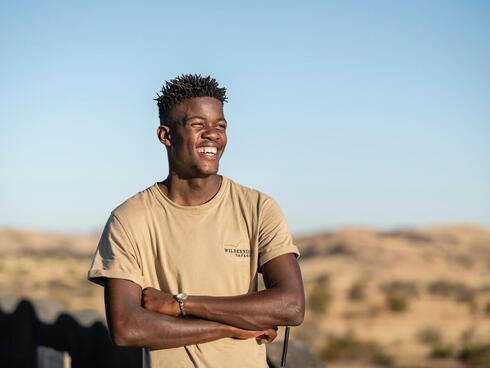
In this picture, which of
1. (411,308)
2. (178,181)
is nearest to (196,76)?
(178,181)

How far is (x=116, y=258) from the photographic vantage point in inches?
121

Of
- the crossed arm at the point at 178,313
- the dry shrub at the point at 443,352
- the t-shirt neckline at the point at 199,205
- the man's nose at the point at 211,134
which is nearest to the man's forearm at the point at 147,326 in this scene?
the crossed arm at the point at 178,313

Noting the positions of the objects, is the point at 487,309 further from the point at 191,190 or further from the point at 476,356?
the point at 191,190

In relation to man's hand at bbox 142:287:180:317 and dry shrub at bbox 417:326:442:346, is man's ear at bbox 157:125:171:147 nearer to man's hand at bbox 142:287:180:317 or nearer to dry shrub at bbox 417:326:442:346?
man's hand at bbox 142:287:180:317

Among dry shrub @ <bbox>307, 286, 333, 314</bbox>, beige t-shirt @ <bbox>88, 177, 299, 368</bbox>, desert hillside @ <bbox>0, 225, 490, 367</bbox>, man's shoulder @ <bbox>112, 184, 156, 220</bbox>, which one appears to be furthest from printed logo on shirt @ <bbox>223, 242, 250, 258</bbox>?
dry shrub @ <bbox>307, 286, 333, 314</bbox>

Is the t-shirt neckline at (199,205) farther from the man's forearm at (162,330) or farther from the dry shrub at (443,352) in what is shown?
the dry shrub at (443,352)

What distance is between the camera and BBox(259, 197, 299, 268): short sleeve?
3.16m

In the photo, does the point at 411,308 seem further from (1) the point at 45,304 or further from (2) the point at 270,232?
(2) the point at 270,232

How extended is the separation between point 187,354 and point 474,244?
53418 millimetres

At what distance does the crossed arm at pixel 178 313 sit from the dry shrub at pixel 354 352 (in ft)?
34.6

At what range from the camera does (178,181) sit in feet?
10.8

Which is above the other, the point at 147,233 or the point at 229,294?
the point at 147,233

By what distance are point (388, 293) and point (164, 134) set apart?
2399 centimetres

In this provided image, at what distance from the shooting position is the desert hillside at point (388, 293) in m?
14.1
